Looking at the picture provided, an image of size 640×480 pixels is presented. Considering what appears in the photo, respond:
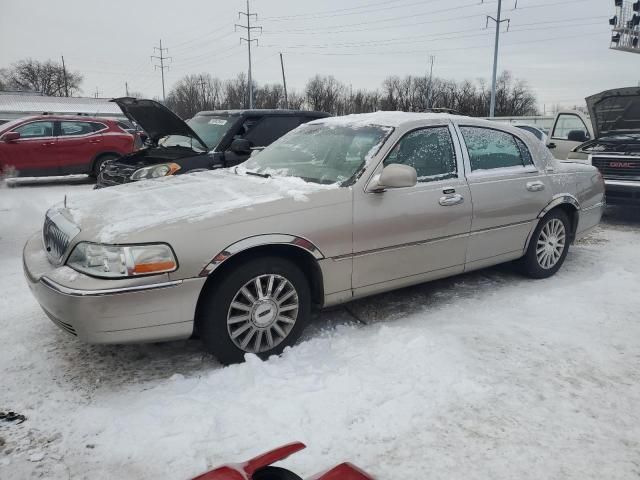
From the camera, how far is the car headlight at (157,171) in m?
6.41

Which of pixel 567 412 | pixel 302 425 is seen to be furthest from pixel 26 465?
pixel 567 412

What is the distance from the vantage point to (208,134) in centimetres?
738

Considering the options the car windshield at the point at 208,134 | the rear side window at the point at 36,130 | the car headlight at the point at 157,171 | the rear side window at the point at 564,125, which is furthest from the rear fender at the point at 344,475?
the rear side window at the point at 36,130

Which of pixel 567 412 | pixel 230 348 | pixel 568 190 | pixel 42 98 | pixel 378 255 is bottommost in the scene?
pixel 567 412

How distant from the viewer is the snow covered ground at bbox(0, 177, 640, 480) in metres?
2.37

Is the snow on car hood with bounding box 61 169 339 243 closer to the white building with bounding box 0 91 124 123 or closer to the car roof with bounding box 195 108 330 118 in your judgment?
the car roof with bounding box 195 108 330 118

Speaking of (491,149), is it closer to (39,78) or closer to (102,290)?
(102,290)

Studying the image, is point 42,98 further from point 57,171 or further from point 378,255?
point 378,255

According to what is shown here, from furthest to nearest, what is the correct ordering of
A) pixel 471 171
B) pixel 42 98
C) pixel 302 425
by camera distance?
pixel 42 98 → pixel 471 171 → pixel 302 425

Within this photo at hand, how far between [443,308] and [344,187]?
1.49 m

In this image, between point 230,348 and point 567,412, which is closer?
point 567,412

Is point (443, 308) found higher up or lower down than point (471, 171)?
lower down

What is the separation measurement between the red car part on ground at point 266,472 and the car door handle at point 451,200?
267 centimetres

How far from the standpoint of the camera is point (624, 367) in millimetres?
3275
